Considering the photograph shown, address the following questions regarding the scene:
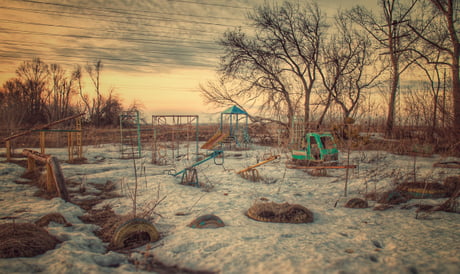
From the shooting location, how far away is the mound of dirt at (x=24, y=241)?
290cm

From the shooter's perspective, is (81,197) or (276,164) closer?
(81,197)

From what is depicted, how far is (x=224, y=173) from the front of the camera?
9188 millimetres

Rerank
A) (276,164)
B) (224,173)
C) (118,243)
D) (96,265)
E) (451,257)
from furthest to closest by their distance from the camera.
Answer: (276,164), (224,173), (118,243), (451,257), (96,265)

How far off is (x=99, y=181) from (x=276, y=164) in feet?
22.6

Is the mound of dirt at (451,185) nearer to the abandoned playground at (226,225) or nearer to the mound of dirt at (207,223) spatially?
the abandoned playground at (226,225)

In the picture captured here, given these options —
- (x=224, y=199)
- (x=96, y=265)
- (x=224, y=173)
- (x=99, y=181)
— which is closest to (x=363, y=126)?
(x=224, y=173)

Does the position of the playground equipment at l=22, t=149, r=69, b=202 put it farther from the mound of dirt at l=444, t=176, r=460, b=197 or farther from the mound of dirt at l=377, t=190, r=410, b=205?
the mound of dirt at l=444, t=176, r=460, b=197

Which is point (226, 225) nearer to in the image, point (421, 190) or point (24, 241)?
point (24, 241)

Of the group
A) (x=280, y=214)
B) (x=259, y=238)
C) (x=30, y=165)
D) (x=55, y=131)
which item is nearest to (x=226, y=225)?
(x=259, y=238)

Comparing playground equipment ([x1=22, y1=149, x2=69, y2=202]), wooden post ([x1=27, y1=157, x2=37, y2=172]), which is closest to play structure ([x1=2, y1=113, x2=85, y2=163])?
wooden post ([x1=27, y1=157, x2=37, y2=172])

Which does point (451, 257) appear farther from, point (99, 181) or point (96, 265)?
point (99, 181)

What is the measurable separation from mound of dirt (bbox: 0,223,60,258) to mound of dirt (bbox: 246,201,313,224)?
10.5ft

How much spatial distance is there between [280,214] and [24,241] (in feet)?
12.5

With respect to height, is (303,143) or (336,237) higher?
(303,143)
